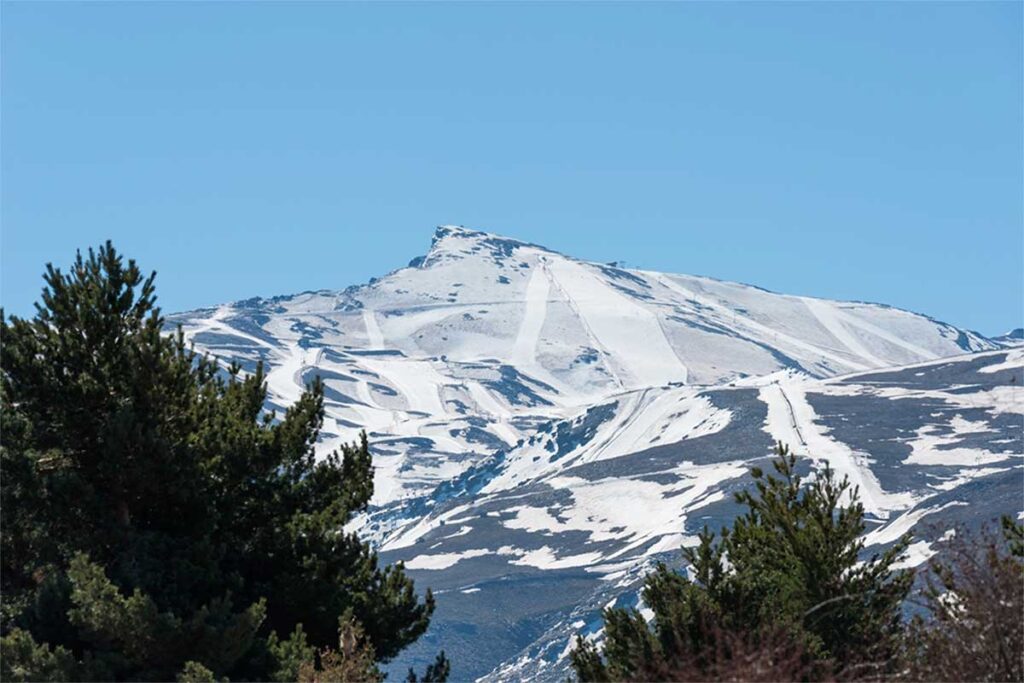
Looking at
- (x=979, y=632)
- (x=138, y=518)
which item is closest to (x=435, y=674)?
(x=138, y=518)

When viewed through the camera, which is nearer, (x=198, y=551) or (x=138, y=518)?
(x=198, y=551)

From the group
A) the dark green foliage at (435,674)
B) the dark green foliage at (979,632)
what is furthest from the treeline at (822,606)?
the dark green foliage at (435,674)

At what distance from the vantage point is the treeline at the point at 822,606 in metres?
20.3

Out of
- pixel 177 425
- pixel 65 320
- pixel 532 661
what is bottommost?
pixel 532 661

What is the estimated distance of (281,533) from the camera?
106 feet

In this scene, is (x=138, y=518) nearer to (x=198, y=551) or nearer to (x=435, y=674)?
(x=198, y=551)

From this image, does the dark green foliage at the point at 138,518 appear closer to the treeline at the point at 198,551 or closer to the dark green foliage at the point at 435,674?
the treeline at the point at 198,551

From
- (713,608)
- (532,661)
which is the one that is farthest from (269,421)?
(532,661)

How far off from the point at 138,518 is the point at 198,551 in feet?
6.01

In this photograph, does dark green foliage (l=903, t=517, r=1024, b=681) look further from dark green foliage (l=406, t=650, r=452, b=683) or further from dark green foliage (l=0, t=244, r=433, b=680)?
dark green foliage (l=406, t=650, r=452, b=683)

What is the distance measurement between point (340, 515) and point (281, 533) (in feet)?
8.11

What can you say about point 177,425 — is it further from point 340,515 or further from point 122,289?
point 340,515

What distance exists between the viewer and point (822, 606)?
86.9ft

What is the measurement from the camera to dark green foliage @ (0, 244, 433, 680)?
27.1 m
